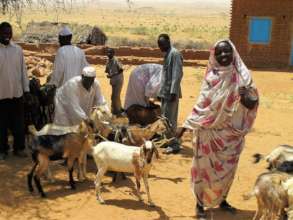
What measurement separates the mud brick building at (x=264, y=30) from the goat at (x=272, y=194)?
1705 centimetres

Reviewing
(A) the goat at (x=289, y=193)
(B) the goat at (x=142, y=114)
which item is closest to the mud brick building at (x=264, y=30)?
(B) the goat at (x=142, y=114)

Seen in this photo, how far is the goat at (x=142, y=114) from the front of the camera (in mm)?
8617

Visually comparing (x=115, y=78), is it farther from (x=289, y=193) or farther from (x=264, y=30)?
(x=264, y=30)

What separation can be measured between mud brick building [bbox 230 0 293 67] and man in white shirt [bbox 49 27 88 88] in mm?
14982

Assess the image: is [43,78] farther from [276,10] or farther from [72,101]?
[276,10]

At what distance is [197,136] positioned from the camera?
5.36 meters

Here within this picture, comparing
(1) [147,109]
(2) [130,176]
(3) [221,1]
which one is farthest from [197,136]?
(3) [221,1]

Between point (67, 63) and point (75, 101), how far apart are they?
39.6 inches

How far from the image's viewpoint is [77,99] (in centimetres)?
665

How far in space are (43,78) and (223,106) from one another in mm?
11531

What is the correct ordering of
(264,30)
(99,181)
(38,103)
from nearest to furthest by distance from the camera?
1. (99,181)
2. (38,103)
3. (264,30)

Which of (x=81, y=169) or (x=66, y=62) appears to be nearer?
(x=81, y=169)

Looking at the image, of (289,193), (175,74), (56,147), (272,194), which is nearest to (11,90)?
(56,147)

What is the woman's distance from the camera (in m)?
5.06
